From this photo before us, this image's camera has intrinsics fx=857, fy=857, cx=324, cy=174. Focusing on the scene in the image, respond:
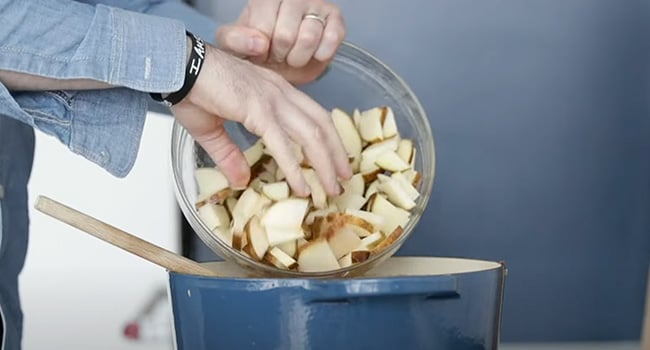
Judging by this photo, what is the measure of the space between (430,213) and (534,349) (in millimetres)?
271

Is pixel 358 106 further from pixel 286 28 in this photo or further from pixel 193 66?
pixel 193 66

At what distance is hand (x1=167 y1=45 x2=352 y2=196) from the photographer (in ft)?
1.61

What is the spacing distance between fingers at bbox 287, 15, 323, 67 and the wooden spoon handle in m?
0.18

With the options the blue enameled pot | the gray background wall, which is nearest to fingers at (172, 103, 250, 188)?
the blue enameled pot

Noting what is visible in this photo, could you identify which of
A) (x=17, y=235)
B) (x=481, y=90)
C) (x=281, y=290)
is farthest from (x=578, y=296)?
(x=281, y=290)

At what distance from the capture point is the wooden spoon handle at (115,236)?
18.5 inches

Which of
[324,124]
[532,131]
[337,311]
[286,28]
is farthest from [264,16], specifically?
[532,131]

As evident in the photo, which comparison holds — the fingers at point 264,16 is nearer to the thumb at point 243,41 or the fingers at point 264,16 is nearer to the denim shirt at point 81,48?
the thumb at point 243,41

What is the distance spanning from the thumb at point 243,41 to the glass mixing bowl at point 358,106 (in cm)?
6

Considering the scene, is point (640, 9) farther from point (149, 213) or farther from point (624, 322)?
point (149, 213)

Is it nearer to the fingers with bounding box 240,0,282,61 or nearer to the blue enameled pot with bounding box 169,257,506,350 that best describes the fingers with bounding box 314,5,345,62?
the fingers with bounding box 240,0,282,61

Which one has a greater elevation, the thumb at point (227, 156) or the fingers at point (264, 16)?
the fingers at point (264, 16)

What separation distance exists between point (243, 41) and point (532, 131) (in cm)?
77

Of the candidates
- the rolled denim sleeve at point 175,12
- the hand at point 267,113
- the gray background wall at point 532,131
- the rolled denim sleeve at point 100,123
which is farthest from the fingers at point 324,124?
the gray background wall at point 532,131
